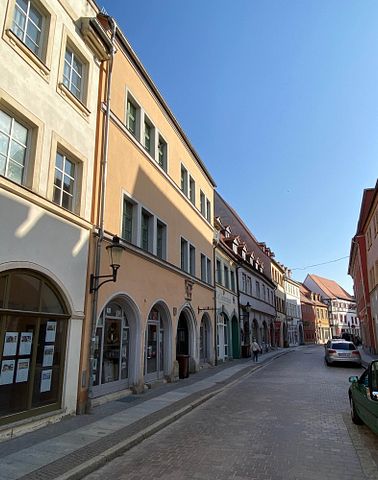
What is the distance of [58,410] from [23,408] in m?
1.09

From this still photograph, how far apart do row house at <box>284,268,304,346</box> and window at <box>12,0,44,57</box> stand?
2092 inches

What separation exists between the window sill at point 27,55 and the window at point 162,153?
7852 millimetres

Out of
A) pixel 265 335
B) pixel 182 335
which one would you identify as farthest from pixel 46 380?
pixel 265 335

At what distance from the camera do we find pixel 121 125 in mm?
12742

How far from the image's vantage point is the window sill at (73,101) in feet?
32.2

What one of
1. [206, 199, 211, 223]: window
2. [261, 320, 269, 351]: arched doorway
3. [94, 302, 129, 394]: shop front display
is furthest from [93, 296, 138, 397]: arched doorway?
[261, 320, 269, 351]: arched doorway

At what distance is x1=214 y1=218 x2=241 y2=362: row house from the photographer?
24.8m

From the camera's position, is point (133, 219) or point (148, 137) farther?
point (148, 137)

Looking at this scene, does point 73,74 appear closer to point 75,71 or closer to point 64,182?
point 75,71

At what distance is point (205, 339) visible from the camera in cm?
2225

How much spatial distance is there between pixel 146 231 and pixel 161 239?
5.06ft

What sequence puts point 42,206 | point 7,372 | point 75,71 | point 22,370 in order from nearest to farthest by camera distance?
point 7,372 < point 22,370 < point 42,206 < point 75,71

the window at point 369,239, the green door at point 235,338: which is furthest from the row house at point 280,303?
the green door at point 235,338

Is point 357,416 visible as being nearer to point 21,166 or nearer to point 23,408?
point 23,408
